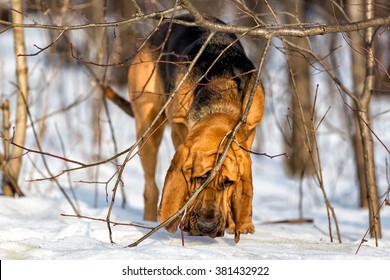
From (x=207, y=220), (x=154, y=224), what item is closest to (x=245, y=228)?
(x=207, y=220)

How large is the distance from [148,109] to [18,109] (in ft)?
4.81

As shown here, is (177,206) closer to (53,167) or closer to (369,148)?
(369,148)

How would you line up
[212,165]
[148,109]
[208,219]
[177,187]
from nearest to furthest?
[208,219], [212,165], [177,187], [148,109]

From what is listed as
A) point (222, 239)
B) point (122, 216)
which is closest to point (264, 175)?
point (122, 216)

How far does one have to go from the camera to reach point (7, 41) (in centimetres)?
2283

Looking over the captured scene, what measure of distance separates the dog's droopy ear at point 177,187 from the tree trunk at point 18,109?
96.5 inches

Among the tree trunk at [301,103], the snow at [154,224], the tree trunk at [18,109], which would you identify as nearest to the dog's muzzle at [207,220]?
the snow at [154,224]

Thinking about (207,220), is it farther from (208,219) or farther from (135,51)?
(135,51)

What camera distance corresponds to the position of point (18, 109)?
7.45 meters

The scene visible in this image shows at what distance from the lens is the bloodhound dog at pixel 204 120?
5.03 m

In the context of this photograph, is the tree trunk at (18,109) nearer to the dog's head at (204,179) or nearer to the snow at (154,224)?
the snow at (154,224)

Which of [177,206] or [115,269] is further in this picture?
[177,206]

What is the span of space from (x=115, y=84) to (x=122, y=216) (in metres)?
9.94

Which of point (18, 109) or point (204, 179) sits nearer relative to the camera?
point (204, 179)
